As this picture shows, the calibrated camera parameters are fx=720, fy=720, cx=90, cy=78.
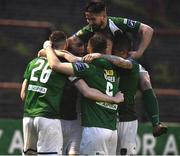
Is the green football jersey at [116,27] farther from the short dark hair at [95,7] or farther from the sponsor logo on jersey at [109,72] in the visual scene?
the sponsor logo on jersey at [109,72]

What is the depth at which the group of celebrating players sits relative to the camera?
689 cm

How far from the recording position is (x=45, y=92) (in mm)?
7266

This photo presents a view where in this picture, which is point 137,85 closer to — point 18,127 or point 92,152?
point 92,152

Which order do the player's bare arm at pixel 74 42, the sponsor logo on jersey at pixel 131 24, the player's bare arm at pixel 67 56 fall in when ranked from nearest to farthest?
1. the player's bare arm at pixel 67 56
2. the sponsor logo on jersey at pixel 131 24
3. the player's bare arm at pixel 74 42

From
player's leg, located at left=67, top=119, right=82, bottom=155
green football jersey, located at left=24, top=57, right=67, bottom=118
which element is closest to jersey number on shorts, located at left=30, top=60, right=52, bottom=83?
green football jersey, located at left=24, top=57, right=67, bottom=118

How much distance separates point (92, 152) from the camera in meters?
6.85

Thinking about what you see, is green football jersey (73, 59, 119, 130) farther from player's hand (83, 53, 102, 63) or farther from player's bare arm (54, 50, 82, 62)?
player's bare arm (54, 50, 82, 62)

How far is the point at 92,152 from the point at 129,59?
3.66 ft

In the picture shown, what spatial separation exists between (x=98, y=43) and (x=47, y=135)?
1106 mm

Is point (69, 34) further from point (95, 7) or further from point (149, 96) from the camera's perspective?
point (95, 7)

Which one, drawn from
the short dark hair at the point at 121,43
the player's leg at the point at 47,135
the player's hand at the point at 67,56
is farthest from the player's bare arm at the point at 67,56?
the player's leg at the point at 47,135

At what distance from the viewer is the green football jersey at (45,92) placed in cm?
727

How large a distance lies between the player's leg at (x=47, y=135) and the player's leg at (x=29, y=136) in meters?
0.11

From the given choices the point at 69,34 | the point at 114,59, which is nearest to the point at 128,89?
the point at 114,59
